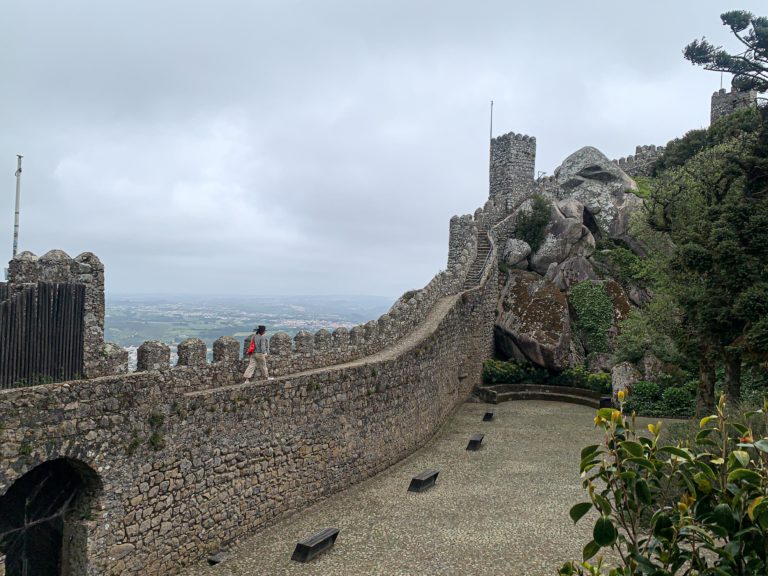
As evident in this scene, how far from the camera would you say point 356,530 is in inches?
427

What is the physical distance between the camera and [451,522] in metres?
11.2

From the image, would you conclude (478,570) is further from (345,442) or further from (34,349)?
(34,349)

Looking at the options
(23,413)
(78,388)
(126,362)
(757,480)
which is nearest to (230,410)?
(126,362)

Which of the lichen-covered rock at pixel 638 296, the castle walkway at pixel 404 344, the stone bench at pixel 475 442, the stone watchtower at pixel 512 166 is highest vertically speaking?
the stone watchtower at pixel 512 166

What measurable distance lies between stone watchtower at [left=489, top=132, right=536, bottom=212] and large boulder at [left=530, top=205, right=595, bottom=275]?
17.1 feet

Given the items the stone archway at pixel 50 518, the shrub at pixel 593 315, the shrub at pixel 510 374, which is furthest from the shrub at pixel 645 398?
the stone archway at pixel 50 518

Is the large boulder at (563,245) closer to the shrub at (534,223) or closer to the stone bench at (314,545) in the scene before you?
the shrub at (534,223)

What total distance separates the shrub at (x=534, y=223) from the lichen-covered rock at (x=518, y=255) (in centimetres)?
64

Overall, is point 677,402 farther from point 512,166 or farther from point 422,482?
point 512,166

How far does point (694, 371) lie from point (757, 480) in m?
19.2

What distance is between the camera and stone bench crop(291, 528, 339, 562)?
30.9ft

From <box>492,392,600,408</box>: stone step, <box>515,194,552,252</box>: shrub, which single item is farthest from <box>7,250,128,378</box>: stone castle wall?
<box>515,194,552,252</box>: shrub

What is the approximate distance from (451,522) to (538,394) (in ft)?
43.7

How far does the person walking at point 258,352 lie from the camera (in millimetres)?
11188
